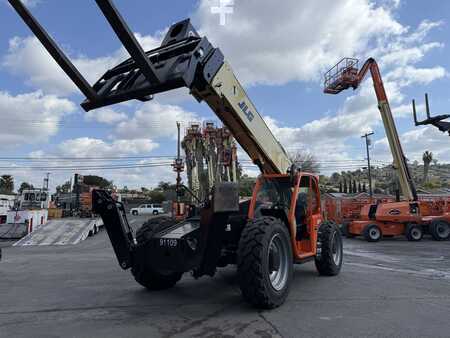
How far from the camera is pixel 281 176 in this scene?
7.52 metres

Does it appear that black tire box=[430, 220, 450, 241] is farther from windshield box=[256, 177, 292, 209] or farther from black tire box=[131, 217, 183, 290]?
black tire box=[131, 217, 183, 290]

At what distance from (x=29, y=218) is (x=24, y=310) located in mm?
15720

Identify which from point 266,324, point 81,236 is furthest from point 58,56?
point 81,236

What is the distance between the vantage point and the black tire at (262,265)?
5152mm

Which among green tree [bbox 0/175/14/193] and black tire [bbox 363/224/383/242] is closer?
black tire [bbox 363/224/383/242]

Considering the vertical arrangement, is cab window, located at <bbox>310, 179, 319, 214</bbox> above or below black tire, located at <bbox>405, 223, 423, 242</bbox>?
above

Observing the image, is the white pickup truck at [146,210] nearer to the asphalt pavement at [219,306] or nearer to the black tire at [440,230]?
the black tire at [440,230]

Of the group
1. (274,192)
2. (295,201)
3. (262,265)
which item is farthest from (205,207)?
(274,192)

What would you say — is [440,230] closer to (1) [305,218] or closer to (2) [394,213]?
(2) [394,213]

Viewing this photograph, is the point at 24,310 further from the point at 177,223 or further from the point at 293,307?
the point at 293,307

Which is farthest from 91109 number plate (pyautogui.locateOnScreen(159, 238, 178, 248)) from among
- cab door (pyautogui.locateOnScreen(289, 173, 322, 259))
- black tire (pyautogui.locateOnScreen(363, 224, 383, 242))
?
black tire (pyautogui.locateOnScreen(363, 224, 383, 242))

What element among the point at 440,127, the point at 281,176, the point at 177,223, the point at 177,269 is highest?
the point at 440,127

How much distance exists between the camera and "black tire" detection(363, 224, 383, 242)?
16.8 m

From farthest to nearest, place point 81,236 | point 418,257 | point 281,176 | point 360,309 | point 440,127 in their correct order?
1. point 81,236
2. point 440,127
3. point 418,257
4. point 281,176
5. point 360,309
